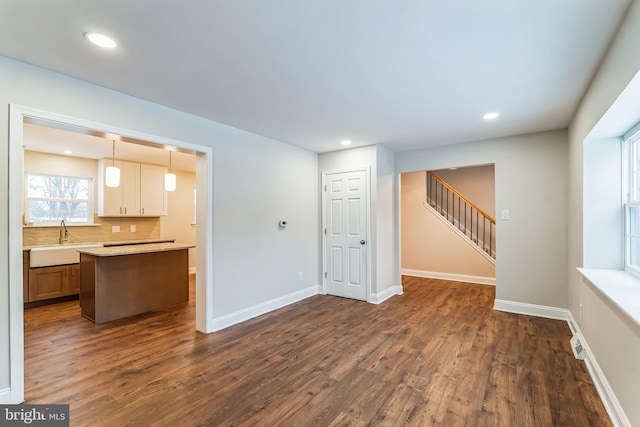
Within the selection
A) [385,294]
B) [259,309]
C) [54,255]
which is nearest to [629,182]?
[385,294]

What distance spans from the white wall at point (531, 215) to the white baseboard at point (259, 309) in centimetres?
288

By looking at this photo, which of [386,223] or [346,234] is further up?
[386,223]

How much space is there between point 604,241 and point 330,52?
2.89 m

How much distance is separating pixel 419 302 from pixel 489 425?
2724mm

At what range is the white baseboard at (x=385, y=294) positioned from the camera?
4.51 metres

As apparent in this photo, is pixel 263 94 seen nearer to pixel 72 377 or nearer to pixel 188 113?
pixel 188 113

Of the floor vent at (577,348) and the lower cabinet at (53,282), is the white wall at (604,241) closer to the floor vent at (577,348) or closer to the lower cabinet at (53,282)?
the floor vent at (577,348)

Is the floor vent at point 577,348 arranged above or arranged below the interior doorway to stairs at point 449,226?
below

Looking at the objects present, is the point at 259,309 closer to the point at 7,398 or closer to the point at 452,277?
the point at 7,398

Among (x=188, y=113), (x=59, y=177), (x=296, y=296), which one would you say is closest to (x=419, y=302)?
(x=296, y=296)

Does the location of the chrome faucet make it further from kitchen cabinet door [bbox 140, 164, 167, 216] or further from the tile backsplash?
kitchen cabinet door [bbox 140, 164, 167, 216]

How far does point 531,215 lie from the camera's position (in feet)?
12.9

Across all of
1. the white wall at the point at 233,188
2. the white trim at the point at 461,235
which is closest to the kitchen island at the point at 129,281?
the white wall at the point at 233,188

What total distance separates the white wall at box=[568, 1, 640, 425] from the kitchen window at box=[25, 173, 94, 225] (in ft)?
23.5
